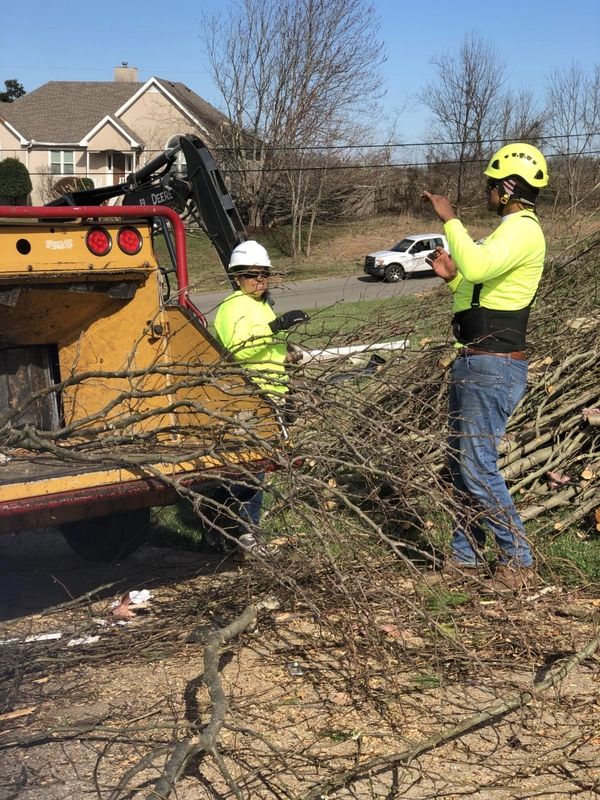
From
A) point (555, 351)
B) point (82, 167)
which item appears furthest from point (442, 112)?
point (555, 351)

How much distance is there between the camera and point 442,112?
4103cm

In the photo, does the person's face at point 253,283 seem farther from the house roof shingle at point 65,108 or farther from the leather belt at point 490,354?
the house roof shingle at point 65,108

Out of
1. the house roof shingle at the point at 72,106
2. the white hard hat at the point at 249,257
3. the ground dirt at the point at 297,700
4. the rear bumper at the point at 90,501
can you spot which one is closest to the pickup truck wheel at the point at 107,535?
Result: the ground dirt at the point at 297,700

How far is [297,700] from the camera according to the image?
12.7 ft

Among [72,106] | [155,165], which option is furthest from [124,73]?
[155,165]

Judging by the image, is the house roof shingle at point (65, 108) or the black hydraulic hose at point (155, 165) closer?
the black hydraulic hose at point (155, 165)

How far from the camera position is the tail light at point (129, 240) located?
514 cm

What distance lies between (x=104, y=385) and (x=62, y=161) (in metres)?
46.1

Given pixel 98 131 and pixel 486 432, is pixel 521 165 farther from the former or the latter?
pixel 98 131

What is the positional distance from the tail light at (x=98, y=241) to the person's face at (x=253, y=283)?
2.78 feet

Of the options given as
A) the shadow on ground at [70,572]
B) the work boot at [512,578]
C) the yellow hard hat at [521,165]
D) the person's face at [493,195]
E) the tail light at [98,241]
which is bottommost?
the shadow on ground at [70,572]

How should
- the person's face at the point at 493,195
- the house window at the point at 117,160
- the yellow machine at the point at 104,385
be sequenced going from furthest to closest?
the house window at the point at 117,160 < the person's face at the point at 493,195 < the yellow machine at the point at 104,385

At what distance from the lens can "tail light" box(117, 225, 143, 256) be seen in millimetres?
5137

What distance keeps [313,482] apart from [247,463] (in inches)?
31.5
